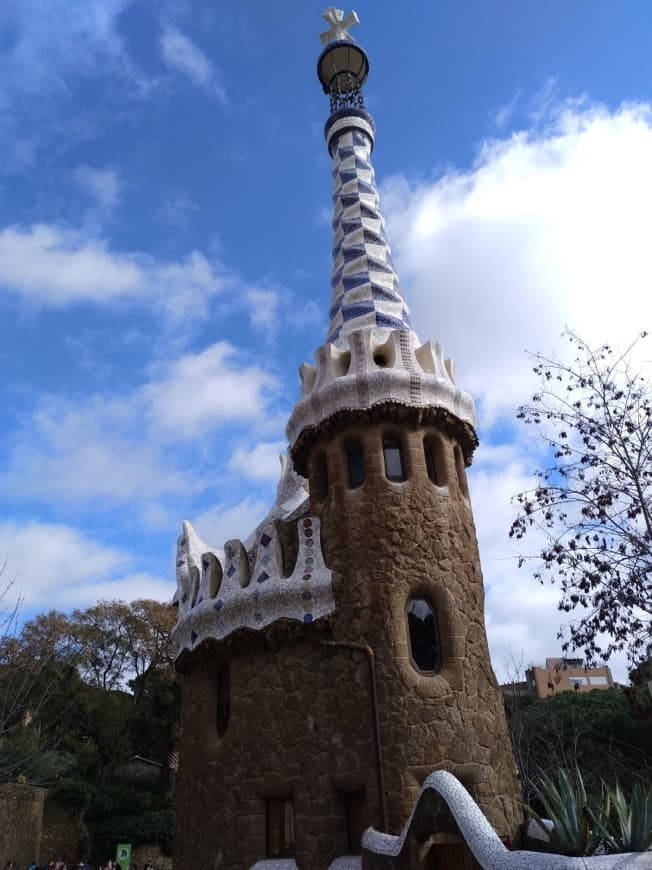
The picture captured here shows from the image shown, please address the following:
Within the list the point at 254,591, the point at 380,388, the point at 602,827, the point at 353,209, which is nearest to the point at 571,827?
the point at 602,827

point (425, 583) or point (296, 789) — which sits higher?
point (425, 583)

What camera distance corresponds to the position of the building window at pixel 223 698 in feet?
29.3

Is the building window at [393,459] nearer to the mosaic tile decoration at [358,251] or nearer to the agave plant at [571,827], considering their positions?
the mosaic tile decoration at [358,251]

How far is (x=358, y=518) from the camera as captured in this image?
343 inches

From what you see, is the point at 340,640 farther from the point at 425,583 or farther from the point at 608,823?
the point at 608,823

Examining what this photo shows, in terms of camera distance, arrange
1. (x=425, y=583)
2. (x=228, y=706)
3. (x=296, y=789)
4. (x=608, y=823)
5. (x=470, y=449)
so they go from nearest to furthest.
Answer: (x=608, y=823) → (x=296, y=789) → (x=425, y=583) → (x=228, y=706) → (x=470, y=449)

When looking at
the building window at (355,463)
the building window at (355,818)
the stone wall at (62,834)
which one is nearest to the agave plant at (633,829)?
the building window at (355,818)

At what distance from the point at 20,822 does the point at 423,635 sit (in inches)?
487

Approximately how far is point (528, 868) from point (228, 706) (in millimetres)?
5334

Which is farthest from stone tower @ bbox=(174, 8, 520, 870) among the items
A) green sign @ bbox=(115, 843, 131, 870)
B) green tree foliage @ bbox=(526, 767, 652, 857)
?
green sign @ bbox=(115, 843, 131, 870)

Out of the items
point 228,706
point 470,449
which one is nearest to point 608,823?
point 228,706

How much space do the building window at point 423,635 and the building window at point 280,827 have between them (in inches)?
81.7

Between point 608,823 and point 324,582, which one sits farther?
point 324,582

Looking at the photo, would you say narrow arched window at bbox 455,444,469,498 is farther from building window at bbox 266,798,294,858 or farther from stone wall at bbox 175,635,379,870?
building window at bbox 266,798,294,858
